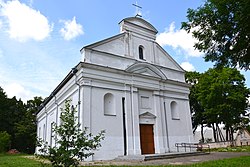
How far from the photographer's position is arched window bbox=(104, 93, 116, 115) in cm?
1695

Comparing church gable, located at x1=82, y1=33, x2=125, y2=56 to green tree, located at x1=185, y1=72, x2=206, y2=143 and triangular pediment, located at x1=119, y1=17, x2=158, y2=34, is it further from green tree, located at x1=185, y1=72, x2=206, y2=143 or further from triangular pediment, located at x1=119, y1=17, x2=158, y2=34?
green tree, located at x1=185, y1=72, x2=206, y2=143

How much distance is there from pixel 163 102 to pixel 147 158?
6681 mm

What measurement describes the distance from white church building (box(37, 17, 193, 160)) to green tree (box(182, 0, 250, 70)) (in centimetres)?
687

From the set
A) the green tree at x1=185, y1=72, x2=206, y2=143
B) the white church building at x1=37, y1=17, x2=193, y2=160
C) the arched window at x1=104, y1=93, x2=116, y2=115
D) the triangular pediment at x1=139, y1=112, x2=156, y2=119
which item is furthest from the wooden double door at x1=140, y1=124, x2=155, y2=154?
the green tree at x1=185, y1=72, x2=206, y2=143

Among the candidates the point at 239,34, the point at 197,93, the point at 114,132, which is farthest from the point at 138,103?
the point at 197,93

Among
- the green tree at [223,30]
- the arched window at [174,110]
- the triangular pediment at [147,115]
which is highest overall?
the green tree at [223,30]

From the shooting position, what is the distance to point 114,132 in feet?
53.6

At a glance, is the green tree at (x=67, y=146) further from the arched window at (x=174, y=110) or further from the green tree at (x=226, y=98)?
the green tree at (x=226, y=98)

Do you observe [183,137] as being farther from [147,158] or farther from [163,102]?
[147,158]

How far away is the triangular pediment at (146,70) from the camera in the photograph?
725 inches

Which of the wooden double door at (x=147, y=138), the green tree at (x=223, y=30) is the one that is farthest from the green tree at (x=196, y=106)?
the green tree at (x=223, y=30)

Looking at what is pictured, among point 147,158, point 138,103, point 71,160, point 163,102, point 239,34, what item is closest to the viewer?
point 71,160

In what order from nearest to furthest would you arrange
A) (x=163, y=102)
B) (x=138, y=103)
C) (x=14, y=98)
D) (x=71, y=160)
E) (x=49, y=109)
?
1. (x=71, y=160)
2. (x=138, y=103)
3. (x=163, y=102)
4. (x=49, y=109)
5. (x=14, y=98)

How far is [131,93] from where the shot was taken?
17.9m
